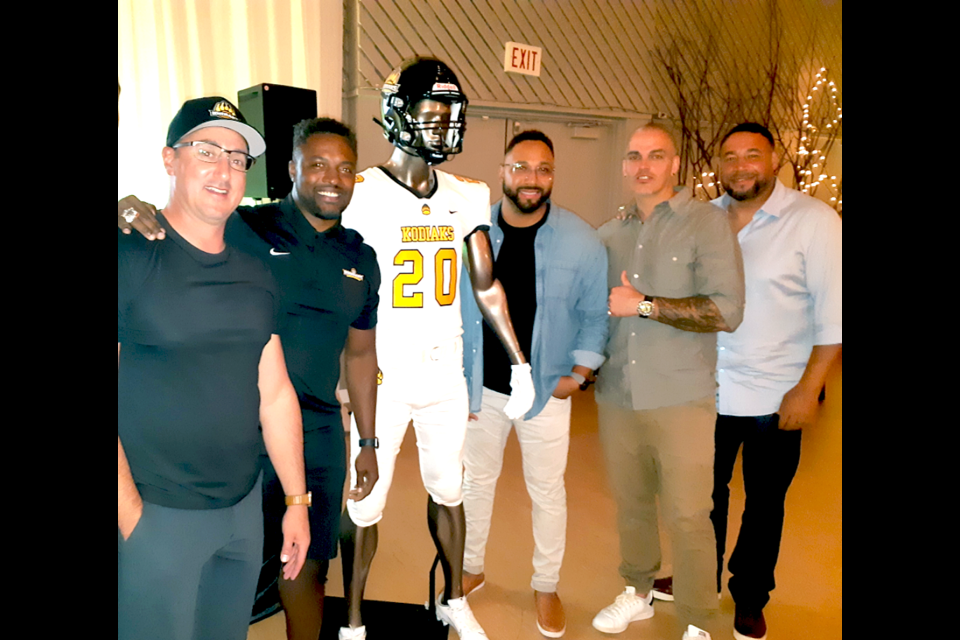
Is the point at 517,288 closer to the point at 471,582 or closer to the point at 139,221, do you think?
the point at 471,582

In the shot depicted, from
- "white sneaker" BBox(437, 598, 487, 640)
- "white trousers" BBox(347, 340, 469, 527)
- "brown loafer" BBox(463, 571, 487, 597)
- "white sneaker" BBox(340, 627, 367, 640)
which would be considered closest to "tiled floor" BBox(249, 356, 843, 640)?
"brown loafer" BBox(463, 571, 487, 597)

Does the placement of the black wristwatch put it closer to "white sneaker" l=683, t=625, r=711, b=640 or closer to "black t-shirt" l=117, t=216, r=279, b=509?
"black t-shirt" l=117, t=216, r=279, b=509

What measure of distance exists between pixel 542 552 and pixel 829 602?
1.22 metres

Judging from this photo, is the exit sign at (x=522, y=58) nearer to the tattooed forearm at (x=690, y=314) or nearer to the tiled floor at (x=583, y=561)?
the tiled floor at (x=583, y=561)

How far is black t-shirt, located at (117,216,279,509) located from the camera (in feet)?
3.76

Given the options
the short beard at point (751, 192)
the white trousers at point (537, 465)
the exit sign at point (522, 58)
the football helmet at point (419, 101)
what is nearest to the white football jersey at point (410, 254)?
the football helmet at point (419, 101)

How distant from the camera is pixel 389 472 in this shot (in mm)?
1896

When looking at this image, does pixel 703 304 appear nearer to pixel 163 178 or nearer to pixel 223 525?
pixel 223 525

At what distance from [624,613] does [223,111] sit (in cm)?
213

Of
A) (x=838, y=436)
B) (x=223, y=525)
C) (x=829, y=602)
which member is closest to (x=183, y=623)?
(x=223, y=525)

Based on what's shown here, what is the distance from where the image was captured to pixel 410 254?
185 cm

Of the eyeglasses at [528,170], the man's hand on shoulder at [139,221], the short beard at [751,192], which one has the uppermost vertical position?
the eyeglasses at [528,170]

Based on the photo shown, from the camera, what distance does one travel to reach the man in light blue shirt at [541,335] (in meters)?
2.17

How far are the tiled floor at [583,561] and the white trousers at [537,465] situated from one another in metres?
0.22
